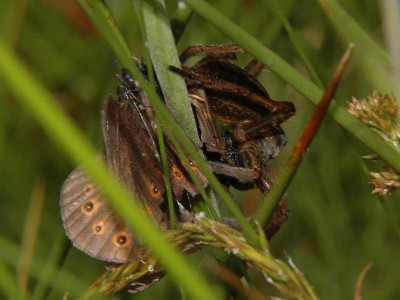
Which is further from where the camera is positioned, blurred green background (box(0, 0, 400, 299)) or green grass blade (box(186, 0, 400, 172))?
blurred green background (box(0, 0, 400, 299))

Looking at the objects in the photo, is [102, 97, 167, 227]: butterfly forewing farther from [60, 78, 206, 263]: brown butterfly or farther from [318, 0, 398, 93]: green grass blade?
[318, 0, 398, 93]: green grass blade

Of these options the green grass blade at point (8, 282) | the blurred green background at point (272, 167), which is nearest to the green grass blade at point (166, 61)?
the green grass blade at point (8, 282)

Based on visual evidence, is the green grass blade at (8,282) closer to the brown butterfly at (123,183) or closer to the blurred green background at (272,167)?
the brown butterfly at (123,183)

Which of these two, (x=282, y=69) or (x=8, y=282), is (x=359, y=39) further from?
(x=8, y=282)

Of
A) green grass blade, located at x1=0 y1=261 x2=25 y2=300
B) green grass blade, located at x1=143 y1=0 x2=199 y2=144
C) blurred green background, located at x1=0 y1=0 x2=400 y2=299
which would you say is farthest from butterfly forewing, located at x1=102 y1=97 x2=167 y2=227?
blurred green background, located at x1=0 y1=0 x2=400 y2=299

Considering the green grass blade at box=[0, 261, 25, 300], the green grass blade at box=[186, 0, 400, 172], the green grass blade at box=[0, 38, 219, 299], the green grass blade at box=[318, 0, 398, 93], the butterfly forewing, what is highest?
the green grass blade at box=[318, 0, 398, 93]
